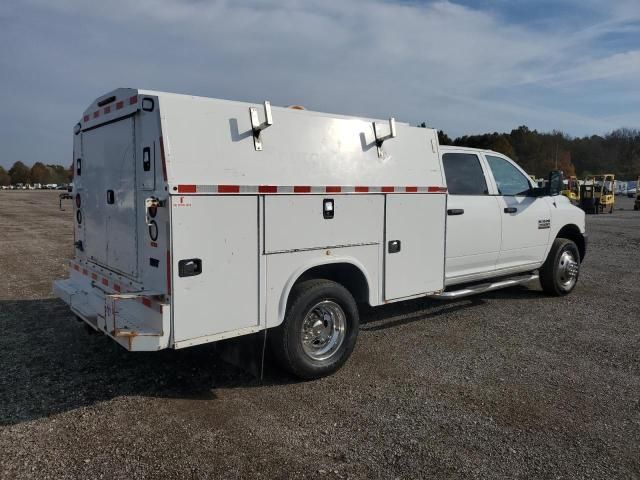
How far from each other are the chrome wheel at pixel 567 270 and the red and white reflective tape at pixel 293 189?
344cm

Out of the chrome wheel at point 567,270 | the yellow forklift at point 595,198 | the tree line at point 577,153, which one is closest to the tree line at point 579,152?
the tree line at point 577,153

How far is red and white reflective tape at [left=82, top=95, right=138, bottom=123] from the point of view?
4176 millimetres

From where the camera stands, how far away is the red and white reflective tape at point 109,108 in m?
4.18

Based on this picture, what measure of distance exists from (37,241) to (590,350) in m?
14.8

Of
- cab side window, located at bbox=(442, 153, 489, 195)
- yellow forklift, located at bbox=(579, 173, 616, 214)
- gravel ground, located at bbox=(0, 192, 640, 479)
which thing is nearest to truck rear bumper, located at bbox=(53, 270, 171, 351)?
gravel ground, located at bbox=(0, 192, 640, 479)

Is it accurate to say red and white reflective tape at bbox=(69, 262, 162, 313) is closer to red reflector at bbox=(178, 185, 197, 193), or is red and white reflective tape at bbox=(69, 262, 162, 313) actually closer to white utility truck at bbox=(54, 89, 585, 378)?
white utility truck at bbox=(54, 89, 585, 378)

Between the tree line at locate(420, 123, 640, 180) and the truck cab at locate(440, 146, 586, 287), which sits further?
the tree line at locate(420, 123, 640, 180)

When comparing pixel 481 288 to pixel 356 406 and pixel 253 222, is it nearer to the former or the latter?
pixel 356 406

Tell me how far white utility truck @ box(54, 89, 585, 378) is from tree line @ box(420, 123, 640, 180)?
6965 cm

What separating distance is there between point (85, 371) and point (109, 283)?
932 mm

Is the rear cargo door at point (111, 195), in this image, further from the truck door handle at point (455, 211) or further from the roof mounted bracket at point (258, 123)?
the truck door handle at point (455, 211)

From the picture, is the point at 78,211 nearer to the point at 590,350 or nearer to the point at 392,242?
the point at 392,242

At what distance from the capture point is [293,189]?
4523 millimetres

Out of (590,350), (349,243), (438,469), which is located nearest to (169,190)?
(349,243)
